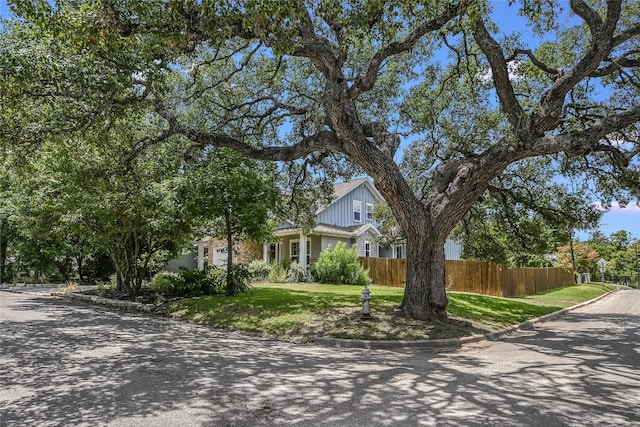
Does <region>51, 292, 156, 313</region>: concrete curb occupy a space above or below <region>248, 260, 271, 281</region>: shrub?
below

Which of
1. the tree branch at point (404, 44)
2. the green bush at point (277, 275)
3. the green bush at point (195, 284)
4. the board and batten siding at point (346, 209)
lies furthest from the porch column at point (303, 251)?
the tree branch at point (404, 44)

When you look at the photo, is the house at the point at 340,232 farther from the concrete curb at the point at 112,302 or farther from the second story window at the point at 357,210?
the concrete curb at the point at 112,302

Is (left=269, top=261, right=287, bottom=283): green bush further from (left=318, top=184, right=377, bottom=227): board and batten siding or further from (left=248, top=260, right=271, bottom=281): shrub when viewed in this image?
(left=318, top=184, right=377, bottom=227): board and batten siding

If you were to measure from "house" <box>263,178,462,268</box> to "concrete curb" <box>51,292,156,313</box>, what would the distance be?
33.6ft

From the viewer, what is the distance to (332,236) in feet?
85.3

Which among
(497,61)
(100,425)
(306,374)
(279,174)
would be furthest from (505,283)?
(100,425)

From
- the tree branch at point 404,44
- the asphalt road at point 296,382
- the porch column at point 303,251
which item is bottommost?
the asphalt road at point 296,382

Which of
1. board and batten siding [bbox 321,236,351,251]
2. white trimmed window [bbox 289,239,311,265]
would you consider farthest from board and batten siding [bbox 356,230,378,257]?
white trimmed window [bbox 289,239,311,265]

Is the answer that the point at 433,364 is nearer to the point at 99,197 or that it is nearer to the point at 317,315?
the point at 317,315

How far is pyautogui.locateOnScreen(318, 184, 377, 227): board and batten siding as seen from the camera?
27.2m

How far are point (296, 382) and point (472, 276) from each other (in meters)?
17.9

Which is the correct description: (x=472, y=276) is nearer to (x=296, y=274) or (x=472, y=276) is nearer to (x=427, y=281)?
(x=296, y=274)

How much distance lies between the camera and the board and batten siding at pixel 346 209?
2722 cm

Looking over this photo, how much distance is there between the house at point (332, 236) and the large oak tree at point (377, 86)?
10006mm
